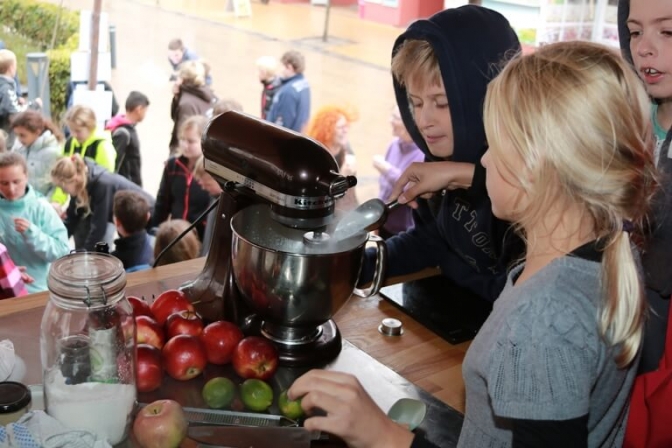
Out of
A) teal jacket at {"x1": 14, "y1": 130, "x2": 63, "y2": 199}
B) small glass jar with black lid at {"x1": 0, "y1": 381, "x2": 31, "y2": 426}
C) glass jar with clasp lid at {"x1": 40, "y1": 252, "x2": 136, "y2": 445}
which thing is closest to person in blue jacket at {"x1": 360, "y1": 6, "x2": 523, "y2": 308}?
glass jar with clasp lid at {"x1": 40, "y1": 252, "x2": 136, "y2": 445}

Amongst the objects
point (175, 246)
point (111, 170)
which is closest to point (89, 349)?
point (175, 246)

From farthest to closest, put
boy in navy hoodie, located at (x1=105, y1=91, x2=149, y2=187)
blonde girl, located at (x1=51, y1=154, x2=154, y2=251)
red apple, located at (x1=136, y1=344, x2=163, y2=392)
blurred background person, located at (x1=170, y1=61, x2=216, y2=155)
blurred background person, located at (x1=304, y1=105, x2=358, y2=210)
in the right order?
1. blurred background person, located at (x1=170, y1=61, x2=216, y2=155)
2. boy in navy hoodie, located at (x1=105, y1=91, x2=149, y2=187)
3. blurred background person, located at (x1=304, y1=105, x2=358, y2=210)
4. blonde girl, located at (x1=51, y1=154, x2=154, y2=251)
5. red apple, located at (x1=136, y1=344, x2=163, y2=392)

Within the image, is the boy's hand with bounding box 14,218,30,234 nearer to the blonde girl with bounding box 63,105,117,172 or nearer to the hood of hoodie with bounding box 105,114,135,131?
the blonde girl with bounding box 63,105,117,172

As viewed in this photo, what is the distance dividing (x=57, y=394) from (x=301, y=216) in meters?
0.47

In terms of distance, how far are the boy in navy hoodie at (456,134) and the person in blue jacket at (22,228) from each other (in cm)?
221

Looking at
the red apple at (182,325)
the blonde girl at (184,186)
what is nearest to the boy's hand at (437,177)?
the red apple at (182,325)

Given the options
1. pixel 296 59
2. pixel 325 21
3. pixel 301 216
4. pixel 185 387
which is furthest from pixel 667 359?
pixel 325 21

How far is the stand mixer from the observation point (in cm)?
126

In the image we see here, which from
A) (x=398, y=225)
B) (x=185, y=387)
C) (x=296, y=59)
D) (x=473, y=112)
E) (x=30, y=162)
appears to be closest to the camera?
(x=185, y=387)

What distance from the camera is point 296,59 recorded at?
191 inches

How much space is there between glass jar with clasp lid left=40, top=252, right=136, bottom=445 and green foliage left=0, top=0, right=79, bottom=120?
3.54 meters

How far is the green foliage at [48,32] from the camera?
421 centimetres

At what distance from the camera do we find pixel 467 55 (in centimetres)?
158

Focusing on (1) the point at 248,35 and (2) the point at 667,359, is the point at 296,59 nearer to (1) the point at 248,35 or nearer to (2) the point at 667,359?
(1) the point at 248,35
